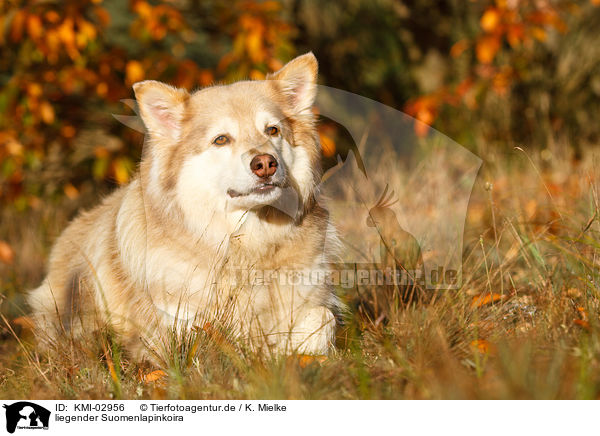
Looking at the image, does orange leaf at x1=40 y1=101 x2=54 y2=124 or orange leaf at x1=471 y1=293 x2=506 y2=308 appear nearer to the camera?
orange leaf at x1=471 y1=293 x2=506 y2=308

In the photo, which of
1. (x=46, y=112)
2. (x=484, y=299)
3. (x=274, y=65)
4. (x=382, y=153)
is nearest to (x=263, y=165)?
(x=484, y=299)

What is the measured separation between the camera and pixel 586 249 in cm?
312

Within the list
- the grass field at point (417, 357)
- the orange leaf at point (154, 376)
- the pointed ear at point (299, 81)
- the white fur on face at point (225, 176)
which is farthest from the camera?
the pointed ear at point (299, 81)

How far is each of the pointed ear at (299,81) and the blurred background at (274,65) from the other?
869 millimetres

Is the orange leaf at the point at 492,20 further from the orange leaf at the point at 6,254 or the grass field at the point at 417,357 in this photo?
the orange leaf at the point at 6,254

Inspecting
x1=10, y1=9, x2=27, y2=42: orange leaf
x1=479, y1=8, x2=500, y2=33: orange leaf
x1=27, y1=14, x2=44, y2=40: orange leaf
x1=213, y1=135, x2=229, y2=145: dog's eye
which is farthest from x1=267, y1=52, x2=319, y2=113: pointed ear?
x1=479, y1=8, x2=500, y2=33: orange leaf

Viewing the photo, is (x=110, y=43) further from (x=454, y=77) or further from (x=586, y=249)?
(x=586, y=249)

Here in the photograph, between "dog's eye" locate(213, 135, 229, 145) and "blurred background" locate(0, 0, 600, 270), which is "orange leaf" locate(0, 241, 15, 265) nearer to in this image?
"blurred background" locate(0, 0, 600, 270)

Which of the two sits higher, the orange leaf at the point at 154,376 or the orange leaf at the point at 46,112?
the orange leaf at the point at 46,112

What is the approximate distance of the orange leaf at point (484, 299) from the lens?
2.86m

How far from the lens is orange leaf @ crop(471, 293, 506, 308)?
9.38 ft
